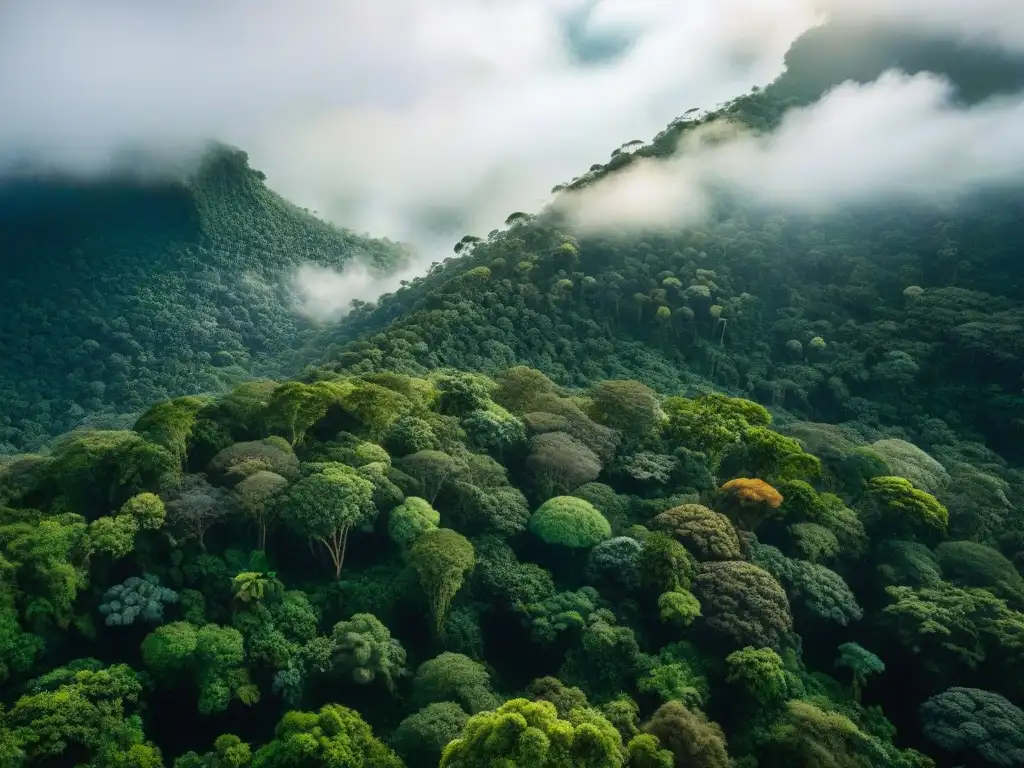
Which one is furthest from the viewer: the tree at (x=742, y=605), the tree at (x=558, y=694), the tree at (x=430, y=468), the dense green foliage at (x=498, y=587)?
the tree at (x=430, y=468)

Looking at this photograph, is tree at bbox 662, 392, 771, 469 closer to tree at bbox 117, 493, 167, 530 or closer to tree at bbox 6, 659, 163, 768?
tree at bbox 117, 493, 167, 530

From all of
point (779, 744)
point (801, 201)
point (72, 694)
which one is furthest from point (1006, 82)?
point (72, 694)

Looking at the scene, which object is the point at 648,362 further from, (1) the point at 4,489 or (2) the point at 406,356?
(1) the point at 4,489

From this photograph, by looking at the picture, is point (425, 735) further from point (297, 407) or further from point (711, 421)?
point (711, 421)

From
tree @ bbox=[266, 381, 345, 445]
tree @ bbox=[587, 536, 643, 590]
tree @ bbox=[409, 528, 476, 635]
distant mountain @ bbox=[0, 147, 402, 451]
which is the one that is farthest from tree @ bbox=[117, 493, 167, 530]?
distant mountain @ bbox=[0, 147, 402, 451]

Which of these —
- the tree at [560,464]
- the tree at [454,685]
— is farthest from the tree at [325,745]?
the tree at [560,464]

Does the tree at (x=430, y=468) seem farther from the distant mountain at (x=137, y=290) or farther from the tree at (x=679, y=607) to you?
the distant mountain at (x=137, y=290)
